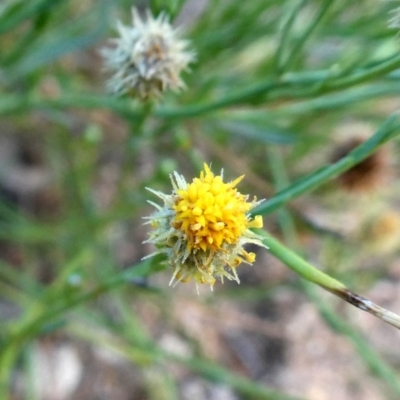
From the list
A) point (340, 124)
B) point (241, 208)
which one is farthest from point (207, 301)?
point (241, 208)

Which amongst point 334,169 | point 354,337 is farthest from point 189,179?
point 334,169

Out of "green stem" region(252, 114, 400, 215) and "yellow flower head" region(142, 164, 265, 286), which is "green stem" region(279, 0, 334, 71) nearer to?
"green stem" region(252, 114, 400, 215)

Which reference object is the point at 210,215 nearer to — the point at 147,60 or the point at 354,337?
the point at 147,60

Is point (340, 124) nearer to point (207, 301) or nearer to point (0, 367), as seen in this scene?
point (207, 301)

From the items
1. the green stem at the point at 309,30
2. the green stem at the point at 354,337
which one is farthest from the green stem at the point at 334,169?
the green stem at the point at 354,337

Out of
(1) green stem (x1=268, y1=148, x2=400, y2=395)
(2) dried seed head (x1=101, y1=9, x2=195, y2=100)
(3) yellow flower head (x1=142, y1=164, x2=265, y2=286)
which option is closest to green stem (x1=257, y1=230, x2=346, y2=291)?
(3) yellow flower head (x1=142, y1=164, x2=265, y2=286)
